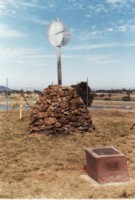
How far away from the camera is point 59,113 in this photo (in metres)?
15.7

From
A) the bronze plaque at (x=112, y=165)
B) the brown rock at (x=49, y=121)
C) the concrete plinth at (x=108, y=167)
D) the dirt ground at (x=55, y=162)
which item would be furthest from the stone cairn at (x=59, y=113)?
the bronze plaque at (x=112, y=165)

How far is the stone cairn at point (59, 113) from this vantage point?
15.7 m

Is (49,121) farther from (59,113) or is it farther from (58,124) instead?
(59,113)

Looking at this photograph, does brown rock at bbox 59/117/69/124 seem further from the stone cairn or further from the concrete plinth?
the concrete plinth

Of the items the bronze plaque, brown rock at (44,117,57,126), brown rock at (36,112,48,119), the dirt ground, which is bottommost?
the dirt ground

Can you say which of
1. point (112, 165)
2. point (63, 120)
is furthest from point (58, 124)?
point (112, 165)

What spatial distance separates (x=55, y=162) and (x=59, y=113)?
469 cm

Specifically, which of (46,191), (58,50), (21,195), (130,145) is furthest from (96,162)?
(58,50)

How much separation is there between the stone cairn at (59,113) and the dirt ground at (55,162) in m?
0.45

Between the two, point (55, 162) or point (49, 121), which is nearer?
point (55, 162)

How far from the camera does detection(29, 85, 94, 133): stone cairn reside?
51.5 ft

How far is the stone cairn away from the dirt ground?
45cm

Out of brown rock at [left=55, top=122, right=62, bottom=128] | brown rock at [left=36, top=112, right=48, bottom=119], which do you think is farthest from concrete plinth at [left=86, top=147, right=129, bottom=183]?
brown rock at [left=36, top=112, right=48, bottom=119]

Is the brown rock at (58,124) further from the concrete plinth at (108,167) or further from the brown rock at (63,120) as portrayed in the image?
the concrete plinth at (108,167)
